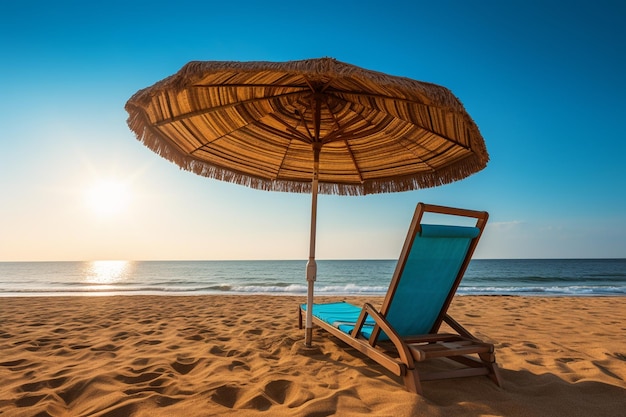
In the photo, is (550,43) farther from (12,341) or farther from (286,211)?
(286,211)

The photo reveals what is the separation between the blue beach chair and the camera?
86.7 inches

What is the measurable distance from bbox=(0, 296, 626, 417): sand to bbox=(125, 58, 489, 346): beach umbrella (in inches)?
33.8

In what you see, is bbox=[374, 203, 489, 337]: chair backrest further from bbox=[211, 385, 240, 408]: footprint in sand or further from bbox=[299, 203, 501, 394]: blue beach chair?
bbox=[211, 385, 240, 408]: footprint in sand

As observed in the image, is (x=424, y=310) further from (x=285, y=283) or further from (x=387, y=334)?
(x=285, y=283)

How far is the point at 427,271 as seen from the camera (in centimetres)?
247

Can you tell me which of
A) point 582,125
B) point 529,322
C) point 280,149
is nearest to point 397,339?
point 280,149

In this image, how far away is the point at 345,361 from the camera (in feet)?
9.47

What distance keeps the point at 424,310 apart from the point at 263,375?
1.37 metres

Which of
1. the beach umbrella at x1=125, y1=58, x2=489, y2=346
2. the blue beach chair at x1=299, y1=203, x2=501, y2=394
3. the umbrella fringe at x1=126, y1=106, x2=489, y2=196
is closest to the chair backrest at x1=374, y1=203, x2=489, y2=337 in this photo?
the blue beach chair at x1=299, y1=203, x2=501, y2=394

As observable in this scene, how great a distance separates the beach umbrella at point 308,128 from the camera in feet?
7.36

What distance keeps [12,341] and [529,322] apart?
7110 mm

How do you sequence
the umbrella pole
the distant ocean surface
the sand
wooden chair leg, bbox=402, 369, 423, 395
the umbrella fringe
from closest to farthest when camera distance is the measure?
1. the sand
2. wooden chair leg, bbox=402, 369, 423, 395
3. the umbrella fringe
4. the umbrella pole
5. the distant ocean surface

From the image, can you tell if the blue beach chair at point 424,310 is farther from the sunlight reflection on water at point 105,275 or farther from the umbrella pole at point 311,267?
the sunlight reflection on water at point 105,275

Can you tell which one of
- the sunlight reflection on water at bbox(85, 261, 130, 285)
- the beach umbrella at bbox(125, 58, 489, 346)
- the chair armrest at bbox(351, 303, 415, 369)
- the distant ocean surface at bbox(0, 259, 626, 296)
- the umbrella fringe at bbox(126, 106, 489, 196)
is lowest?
the sunlight reflection on water at bbox(85, 261, 130, 285)
